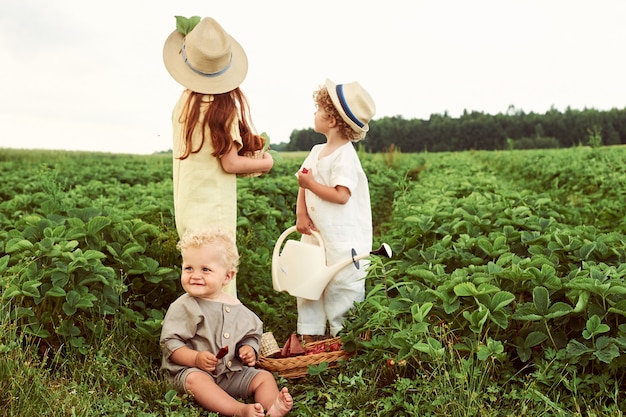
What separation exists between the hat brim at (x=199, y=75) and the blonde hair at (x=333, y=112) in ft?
1.66

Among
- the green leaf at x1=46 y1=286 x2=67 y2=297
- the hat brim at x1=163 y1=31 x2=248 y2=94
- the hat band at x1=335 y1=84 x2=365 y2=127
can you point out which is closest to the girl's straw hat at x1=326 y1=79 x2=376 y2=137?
the hat band at x1=335 y1=84 x2=365 y2=127

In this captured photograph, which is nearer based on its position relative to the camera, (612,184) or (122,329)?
(122,329)

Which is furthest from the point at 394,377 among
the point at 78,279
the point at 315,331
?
the point at 78,279

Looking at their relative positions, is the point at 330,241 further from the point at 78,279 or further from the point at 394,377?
the point at 78,279

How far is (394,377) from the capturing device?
10.5ft

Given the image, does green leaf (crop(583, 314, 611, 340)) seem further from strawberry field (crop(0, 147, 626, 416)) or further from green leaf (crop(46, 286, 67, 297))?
green leaf (crop(46, 286, 67, 297))

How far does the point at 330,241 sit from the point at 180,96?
4.03ft

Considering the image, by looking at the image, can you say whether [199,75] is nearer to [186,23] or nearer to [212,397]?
[186,23]

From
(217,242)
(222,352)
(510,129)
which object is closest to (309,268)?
(217,242)

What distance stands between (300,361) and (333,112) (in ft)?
4.85

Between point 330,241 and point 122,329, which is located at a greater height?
point 330,241

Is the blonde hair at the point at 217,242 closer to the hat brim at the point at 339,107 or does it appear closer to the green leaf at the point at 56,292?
the green leaf at the point at 56,292

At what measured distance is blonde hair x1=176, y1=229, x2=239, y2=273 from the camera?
3301mm

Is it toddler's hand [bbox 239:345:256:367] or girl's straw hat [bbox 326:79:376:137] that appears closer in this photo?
toddler's hand [bbox 239:345:256:367]
